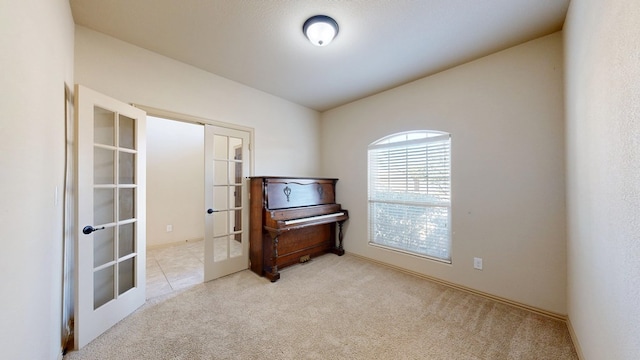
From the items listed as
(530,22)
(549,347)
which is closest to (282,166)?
(530,22)

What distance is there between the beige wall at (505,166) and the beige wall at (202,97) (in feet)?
5.93

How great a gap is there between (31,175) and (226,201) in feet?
6.29

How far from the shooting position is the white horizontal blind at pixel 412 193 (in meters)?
2.76

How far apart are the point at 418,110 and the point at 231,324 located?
3.15 metres

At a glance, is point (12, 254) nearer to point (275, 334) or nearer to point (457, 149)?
point (275, 334)

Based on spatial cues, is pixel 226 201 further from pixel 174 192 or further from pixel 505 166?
pixel 505 166

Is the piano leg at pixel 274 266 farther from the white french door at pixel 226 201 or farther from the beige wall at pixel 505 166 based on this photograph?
the beige wall at pixel 505 166

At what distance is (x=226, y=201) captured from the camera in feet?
9.82

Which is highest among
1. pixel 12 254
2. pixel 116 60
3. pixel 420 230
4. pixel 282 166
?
pixel 116 60

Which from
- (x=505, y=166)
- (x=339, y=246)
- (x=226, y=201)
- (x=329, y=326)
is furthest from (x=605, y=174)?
(x=226, y=201)

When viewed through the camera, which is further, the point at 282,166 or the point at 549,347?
the point at 282,166

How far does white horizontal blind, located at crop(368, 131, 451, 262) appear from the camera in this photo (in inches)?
108

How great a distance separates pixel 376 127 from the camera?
3408 millimetres

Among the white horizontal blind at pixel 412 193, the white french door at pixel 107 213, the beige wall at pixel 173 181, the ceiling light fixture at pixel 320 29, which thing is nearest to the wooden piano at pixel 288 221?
the white horizontal blind at pixel 412 193
